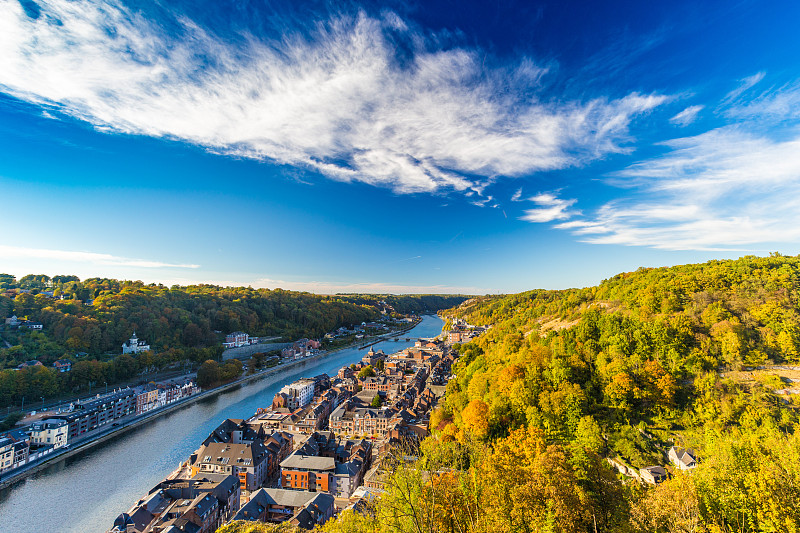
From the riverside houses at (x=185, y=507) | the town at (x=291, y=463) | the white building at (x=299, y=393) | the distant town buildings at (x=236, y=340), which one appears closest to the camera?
the riverside houses at (x=185, y=507)

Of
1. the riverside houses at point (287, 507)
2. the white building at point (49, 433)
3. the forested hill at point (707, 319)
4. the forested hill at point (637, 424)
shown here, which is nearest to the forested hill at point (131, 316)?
the white building at point (49, 433)

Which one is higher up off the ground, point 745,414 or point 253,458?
point 745,414

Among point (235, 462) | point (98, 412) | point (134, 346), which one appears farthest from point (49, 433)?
point (134, 346)

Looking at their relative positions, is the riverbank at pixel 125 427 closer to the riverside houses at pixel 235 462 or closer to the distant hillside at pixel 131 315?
the riverside houses at pixel 235 462

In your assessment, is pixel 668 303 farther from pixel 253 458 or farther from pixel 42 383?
pixel 42 383

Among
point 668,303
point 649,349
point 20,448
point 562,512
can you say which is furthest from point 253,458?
point 668,303
